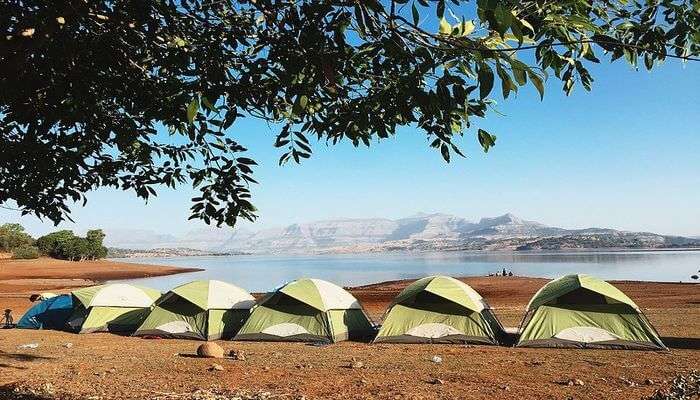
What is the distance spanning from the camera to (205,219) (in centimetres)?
620

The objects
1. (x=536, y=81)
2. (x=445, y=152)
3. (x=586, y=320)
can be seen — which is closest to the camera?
(x=536, y=81)

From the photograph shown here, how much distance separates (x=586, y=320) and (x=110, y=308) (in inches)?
610

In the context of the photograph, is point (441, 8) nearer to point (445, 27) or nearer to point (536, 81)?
point (445, 27)

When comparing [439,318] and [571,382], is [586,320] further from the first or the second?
[571,382]

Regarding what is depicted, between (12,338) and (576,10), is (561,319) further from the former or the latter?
(12,338)

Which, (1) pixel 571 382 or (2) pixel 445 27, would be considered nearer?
(2) pixel 445 27

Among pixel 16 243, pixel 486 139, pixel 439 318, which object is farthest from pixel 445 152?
pixel 16 243

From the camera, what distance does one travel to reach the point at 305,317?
15.8m

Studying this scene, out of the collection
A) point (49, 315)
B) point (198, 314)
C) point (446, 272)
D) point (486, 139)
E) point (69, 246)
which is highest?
point (486, 139)

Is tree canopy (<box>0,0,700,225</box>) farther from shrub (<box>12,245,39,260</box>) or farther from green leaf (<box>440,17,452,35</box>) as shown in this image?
shrub (<box>12,245,39,260</box>)

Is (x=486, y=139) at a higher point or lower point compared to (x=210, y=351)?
higher

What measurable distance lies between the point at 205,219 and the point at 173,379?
18.7 ft

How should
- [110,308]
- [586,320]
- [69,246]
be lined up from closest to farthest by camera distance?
[586,320], [110,308], [69,246]

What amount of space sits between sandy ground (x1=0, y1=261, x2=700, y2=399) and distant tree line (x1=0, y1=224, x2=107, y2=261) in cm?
9299
